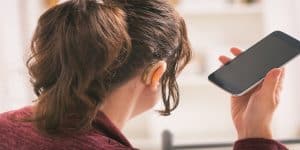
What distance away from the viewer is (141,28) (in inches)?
29.5

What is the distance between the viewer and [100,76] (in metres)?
0.72

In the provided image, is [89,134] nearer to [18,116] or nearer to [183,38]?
[18,116]

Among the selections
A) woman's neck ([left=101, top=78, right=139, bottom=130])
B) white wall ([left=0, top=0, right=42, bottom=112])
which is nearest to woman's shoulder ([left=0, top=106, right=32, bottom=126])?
woman's neck ([left=101, top=78, right=139, bottom=130])

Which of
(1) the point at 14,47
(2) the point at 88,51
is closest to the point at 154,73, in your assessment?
(2) the point at 88,51

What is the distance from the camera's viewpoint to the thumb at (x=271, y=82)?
77cm

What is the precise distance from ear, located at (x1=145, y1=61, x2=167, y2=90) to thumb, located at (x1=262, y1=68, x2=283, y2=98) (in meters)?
0.17

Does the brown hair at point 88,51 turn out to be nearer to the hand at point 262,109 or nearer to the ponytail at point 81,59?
the ponytail at point 81,59

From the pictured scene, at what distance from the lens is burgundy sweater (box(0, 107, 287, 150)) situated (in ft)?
2.27

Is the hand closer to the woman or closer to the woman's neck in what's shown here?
the woman

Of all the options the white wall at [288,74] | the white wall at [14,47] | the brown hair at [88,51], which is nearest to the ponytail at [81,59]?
the brown hair at [88,51]

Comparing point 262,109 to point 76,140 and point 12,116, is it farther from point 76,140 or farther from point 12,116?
point 12,116

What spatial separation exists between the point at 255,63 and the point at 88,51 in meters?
0.34

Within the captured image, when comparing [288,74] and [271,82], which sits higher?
[271,82]

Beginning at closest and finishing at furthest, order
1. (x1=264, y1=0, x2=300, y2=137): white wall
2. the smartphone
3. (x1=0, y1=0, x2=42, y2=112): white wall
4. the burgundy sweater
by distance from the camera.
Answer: the burgundy sweater
the smartphone
(x1=0, y1=0, x2=42, y2=112): white wall
(x1=264, y1=0, x2=300, y2=137): white wall
